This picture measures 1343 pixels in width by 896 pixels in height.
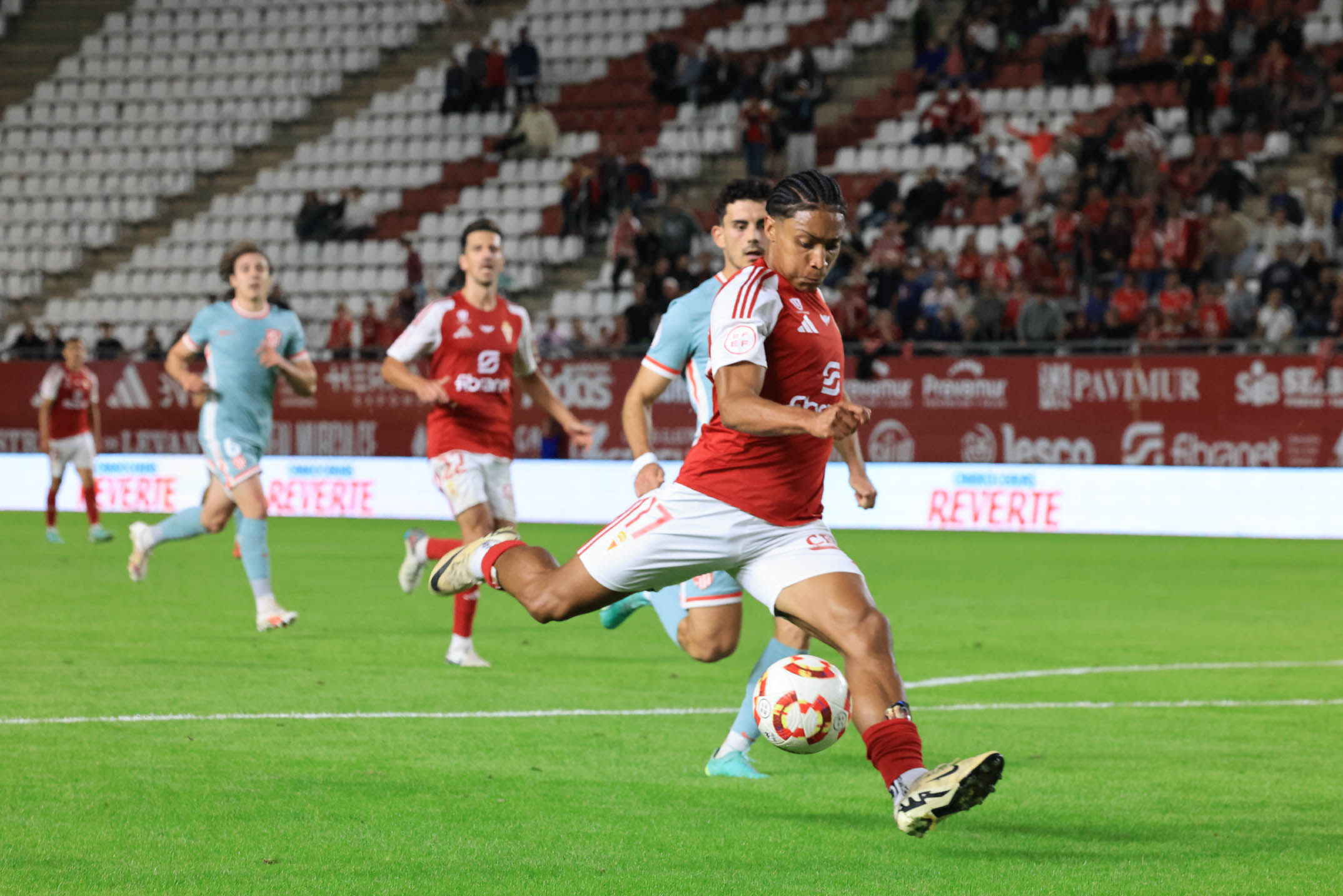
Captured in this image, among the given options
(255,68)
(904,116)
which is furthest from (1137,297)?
(255,68)

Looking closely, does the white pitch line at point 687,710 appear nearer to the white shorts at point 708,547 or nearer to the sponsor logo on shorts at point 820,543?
the white shorts at point 708,547

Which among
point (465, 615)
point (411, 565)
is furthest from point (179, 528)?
point (465, 615)

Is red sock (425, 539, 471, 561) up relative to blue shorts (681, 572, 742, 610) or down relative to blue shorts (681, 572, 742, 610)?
down

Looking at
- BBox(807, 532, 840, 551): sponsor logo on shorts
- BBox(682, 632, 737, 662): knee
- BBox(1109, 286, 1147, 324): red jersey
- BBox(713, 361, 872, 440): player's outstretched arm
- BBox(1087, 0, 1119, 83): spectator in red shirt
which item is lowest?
BBox(682, 632, 737, 662): knee

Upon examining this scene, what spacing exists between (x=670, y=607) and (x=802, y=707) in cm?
209

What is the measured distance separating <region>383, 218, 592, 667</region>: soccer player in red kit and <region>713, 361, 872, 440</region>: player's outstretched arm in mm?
4790

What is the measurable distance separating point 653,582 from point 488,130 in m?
29.3

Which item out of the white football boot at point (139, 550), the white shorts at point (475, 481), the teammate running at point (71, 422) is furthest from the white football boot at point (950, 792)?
the teammate running at point (71, 422)

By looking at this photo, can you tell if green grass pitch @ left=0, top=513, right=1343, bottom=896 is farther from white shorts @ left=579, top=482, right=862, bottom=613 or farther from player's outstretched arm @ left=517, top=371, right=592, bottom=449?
player's outstretched arm @ left=517, top=371, right=592, bottom=449

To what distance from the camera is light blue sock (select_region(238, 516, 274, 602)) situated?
38.2 ft

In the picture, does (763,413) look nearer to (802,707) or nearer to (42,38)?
(802,707)

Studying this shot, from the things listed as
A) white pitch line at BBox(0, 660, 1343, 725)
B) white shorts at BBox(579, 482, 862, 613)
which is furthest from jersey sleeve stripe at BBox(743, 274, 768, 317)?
white pitch line at BBox(0, 660, 1343, 725)

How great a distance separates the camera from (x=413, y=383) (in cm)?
1012

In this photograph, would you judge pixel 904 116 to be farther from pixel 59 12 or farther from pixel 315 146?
pixel 59 12
